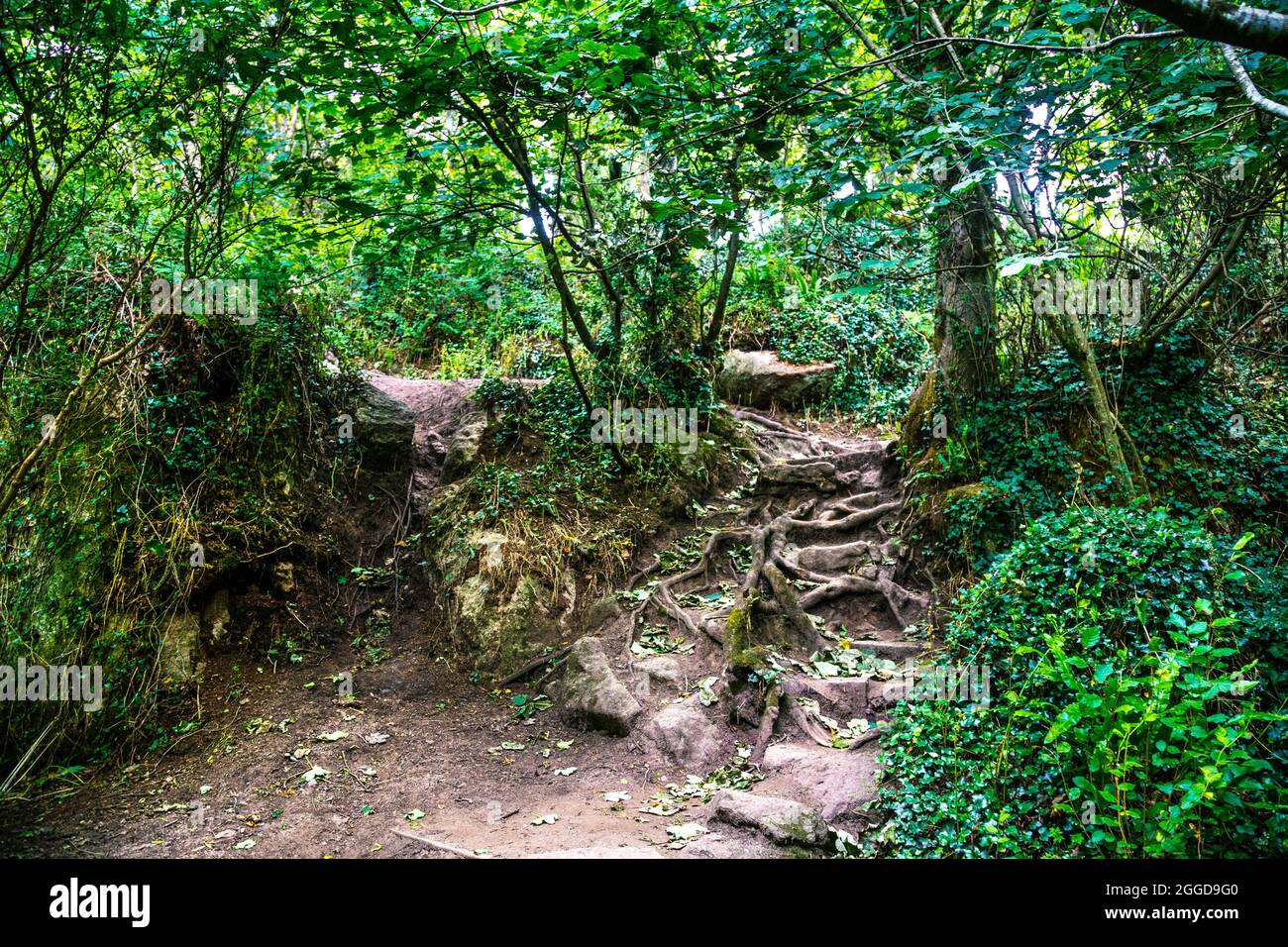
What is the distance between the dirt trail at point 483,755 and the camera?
442 centimetres

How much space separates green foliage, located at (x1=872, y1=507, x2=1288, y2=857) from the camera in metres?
3.36

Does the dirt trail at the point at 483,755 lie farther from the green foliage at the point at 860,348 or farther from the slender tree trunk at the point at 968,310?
the green foliage at the point at 860,348

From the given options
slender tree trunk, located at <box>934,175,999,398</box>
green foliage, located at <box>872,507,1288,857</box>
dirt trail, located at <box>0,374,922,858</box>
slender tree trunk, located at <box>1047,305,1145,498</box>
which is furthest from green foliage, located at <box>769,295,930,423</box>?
green foliage, located at <box>872,507,1288,857</box>

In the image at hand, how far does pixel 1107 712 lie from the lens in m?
3.67

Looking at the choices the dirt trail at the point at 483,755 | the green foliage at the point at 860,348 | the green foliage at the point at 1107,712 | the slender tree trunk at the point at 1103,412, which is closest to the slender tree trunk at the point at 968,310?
the slender tree trunk at the point at 1103,412

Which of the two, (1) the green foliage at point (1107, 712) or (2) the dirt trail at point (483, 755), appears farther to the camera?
(2) the dirt trail at point (483, 755)

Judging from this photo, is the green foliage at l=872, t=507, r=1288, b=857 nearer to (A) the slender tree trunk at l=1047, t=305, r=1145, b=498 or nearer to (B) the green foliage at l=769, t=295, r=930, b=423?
(A) the slender tree trunk at l=1047, t=305, r=1145, b=498

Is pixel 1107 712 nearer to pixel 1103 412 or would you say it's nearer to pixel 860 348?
pixel 1103 412

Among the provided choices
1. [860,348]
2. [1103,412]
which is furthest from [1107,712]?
[860,348]

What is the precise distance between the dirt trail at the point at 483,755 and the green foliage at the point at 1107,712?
0.66 meters

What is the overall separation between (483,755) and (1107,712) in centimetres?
429

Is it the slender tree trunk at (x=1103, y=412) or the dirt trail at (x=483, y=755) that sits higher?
the slender tree trunk at (x=1103, y=412)

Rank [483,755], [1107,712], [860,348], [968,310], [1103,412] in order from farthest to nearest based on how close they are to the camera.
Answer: [860,348] < [968,310] < [1103,412] < [483,755] < [1107,712]

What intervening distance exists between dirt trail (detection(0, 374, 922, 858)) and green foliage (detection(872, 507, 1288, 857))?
656 millimetres
